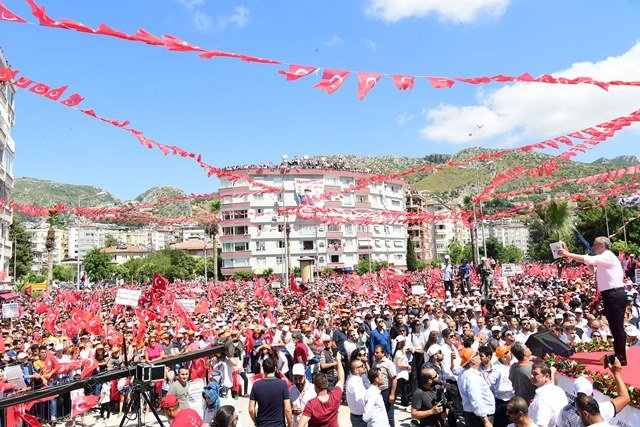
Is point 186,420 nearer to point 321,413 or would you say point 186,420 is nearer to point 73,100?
point 321,413

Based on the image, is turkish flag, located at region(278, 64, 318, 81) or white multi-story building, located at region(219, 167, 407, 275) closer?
turkish flag, located at region(278, 64, 318, 81)

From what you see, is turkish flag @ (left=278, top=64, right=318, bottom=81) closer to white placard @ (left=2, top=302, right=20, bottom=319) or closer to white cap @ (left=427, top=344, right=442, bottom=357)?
white cap @ (left=427, top=344, right=442, bottom=357)

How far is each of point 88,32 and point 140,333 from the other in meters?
10.5

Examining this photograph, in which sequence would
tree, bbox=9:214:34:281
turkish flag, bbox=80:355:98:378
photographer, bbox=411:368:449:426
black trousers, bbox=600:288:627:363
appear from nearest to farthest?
photographer, bbox=411:368:449:426 < black trousers, bbox=600:288:627:363 < turkish flag, bbox=80:355:98:378 < tree, bbox=9:214:34:281

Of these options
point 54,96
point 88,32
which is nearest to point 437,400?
point 88,32

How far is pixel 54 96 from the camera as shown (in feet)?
27.7

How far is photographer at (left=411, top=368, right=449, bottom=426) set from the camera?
6.20 metres

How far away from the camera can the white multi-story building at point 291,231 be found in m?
70.8

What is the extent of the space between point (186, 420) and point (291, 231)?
218ft

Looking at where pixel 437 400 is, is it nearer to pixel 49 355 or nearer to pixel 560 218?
pixel 49 355

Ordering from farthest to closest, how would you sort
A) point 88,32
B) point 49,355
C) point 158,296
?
point 158,296 → point 49,355 → point 88,32

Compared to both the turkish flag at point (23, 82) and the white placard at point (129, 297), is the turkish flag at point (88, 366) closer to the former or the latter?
the white placard at point (129, 297)

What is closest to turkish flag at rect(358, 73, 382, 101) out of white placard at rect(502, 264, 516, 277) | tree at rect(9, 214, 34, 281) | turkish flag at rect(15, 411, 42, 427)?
turkish flag at rect(15, 411, 42, 427)

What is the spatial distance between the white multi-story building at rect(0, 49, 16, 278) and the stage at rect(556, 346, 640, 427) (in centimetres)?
3832
